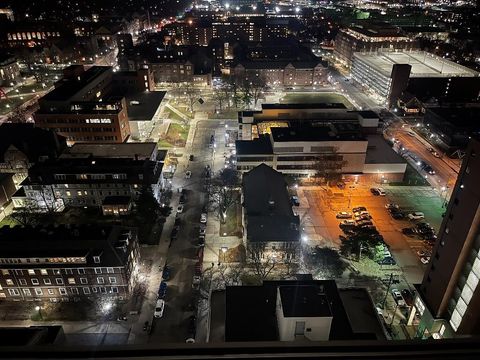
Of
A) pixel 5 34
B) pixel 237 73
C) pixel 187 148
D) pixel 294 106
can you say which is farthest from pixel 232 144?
pixel 5 34

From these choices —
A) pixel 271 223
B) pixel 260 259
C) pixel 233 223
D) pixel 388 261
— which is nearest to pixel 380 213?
pixel 388 261

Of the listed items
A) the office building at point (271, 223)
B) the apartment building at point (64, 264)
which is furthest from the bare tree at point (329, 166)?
the apartment building at point (64, 264)

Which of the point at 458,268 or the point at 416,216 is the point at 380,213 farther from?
the point at 458,268

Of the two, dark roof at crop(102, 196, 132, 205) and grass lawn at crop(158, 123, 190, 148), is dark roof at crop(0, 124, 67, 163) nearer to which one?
dark roof at crop(102, 196, 132, 205)

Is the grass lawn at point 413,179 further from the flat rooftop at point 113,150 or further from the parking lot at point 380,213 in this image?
the flat rooftop at point 113,150

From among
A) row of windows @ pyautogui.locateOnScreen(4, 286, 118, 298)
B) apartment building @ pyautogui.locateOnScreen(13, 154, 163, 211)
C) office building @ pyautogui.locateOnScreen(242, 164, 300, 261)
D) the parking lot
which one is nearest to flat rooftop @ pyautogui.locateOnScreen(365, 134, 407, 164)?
the parking lot

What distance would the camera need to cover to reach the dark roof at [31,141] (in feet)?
152

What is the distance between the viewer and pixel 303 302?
20.4 meters

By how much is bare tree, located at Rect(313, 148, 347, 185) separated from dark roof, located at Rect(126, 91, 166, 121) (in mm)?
29402

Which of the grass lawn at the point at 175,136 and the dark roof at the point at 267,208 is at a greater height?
the dark roof at the point at 267,208

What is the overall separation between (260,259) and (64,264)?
16517 mm

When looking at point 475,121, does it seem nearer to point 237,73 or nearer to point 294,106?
point 294,106

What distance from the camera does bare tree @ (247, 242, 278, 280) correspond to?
32.4 metres

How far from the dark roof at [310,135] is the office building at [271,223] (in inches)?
386
